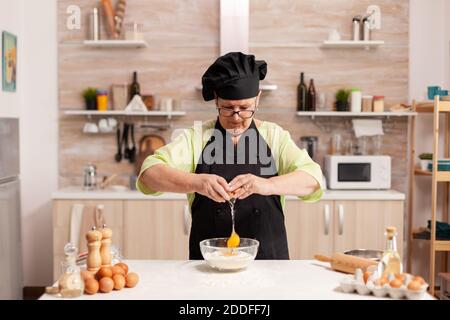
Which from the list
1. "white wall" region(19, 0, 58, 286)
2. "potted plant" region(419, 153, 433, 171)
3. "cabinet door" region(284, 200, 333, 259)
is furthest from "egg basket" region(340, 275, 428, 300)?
"white wall" region(19, 0, 58, 286)

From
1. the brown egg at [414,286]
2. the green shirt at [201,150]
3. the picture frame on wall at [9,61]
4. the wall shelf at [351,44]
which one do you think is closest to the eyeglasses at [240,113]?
the green shirt at [201,150]

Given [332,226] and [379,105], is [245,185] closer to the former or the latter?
[332,226]

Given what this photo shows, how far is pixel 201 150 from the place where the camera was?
1631 mm

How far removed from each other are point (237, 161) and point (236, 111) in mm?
145

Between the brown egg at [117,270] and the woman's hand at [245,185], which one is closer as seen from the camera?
the brown egg at [117,270]

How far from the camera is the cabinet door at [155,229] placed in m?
2.90

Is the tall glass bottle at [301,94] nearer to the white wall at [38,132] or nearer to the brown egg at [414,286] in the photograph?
the white wall at [38,132]

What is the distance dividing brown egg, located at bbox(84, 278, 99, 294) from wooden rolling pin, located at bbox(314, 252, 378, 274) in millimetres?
533

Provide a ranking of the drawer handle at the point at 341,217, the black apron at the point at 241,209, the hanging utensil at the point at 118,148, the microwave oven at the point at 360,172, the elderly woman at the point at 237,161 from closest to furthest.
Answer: the elderly woman at the point at 237,161 → the black apron at the point at 241,209 → the drawer handle at the point at 341,217 → the microwave oven at the point at 360,172 → the hanging utensil at the point at 118,148

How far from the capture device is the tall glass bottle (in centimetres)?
316

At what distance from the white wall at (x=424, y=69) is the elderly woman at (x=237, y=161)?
176cm

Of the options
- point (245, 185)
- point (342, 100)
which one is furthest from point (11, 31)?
point (245, 185)

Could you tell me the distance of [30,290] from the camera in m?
3.27

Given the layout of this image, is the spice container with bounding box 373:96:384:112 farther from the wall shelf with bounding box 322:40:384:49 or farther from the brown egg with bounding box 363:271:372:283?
the brown egg with bounding box 363:271:372:283
